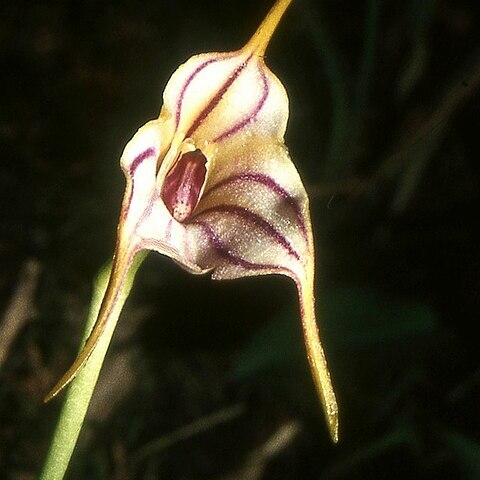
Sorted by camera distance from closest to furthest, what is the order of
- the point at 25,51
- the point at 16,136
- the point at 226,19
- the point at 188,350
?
the point at 188,350 < the point at 226,19 < the point at 16,136 < the point at 25,51

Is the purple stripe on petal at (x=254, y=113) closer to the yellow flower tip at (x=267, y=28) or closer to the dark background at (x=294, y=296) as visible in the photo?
the yellow flower tip at (x=267, y=28)

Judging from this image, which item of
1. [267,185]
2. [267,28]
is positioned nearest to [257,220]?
[267,185]

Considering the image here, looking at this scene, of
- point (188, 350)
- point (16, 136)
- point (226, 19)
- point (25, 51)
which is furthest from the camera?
point (25, 51)

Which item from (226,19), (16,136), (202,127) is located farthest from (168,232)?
(16,136)

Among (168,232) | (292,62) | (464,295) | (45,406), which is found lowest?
(45,406)

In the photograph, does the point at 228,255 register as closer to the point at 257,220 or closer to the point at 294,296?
the point at 257,220

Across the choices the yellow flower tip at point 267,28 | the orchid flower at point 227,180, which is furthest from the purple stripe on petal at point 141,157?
the yellow flower tip at point 267,28

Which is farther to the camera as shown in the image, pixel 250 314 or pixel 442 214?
pixel 442 214

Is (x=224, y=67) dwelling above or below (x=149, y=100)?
above

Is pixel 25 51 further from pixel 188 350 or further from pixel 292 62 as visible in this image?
pixel 188 350
